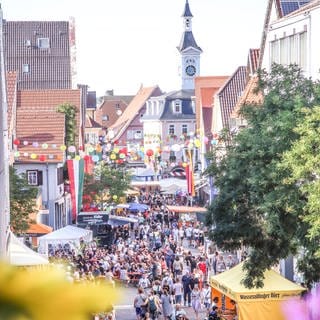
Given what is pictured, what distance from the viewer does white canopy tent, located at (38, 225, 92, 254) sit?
45503 mm

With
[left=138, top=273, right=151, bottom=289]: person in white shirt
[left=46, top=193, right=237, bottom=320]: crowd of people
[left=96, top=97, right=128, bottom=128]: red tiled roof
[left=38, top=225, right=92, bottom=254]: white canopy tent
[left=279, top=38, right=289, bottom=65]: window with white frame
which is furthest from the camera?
[left=96, top=97, right=128, bottom=128]: red tiled roof

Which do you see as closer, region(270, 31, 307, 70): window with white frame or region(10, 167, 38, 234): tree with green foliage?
region(270, 31, 307, 70): window with white frame

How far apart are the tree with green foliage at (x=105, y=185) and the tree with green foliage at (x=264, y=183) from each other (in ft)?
144

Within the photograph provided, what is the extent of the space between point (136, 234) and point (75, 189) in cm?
1596

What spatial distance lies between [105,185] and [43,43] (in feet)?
121

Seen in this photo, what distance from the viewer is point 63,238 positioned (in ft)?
154

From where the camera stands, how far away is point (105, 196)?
246ft

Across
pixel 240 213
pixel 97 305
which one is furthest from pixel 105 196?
pixel 97 305

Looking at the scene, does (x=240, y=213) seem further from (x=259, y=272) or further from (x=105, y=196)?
(x=105, y=196)

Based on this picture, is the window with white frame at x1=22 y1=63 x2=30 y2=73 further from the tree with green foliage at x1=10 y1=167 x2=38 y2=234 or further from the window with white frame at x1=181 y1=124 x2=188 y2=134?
the tree with green foliage at x1=10 y1=167 x2=38 y2=234

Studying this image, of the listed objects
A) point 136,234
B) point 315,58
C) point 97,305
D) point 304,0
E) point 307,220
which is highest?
point 304,0

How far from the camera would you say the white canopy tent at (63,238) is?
45.5m

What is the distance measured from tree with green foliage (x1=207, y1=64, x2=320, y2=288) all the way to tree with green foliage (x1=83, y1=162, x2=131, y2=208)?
144 feet

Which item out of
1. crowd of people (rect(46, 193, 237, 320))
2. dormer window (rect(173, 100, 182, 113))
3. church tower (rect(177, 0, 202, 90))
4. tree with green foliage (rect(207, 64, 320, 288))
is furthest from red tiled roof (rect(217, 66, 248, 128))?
church tower (rect(177, 0, 202, 90))
